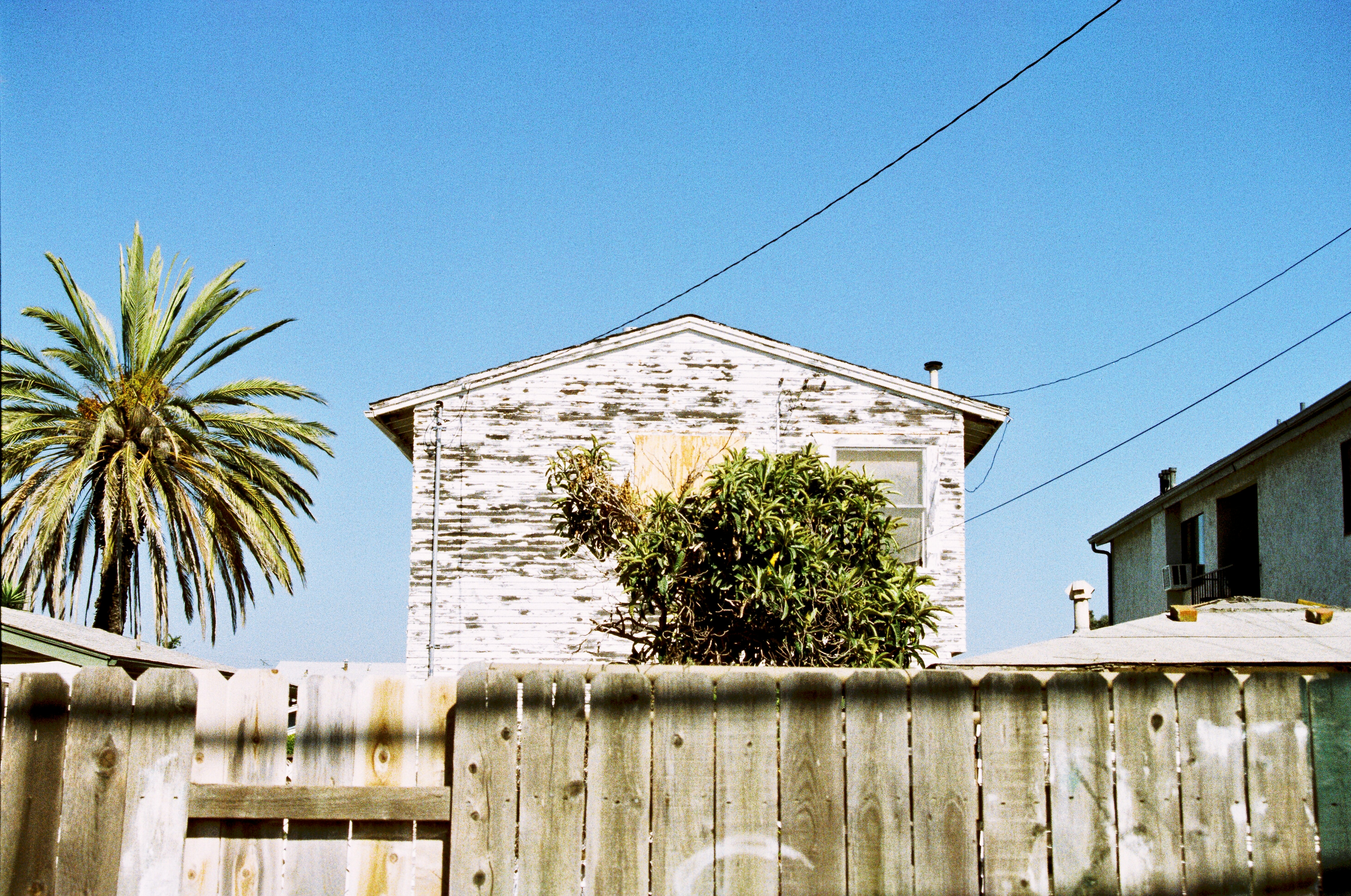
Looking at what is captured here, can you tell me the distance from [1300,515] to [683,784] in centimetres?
1714

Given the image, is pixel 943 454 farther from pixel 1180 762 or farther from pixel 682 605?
pixel 1180 762

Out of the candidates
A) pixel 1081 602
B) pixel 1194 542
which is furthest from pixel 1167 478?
pixel 1081 602

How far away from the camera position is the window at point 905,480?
14.3m

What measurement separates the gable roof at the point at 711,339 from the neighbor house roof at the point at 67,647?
381cm

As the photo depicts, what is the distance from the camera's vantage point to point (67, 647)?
35.6 feet

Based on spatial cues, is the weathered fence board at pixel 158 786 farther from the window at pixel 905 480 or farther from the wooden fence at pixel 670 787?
the window at pixel 905 480

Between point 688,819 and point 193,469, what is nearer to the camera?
point 688,819

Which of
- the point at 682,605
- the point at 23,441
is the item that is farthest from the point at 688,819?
the point at 23,441

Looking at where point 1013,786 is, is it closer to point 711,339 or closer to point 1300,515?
point 711,339

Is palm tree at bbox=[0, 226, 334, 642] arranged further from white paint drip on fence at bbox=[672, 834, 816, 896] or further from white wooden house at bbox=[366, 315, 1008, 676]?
white paint drip on fence at bbox=[672, 834, 816, 896]

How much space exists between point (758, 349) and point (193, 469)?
9733mm

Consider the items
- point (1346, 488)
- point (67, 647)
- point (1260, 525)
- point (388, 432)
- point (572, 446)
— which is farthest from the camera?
point (1260, 525)

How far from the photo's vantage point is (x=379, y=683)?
4.31 m

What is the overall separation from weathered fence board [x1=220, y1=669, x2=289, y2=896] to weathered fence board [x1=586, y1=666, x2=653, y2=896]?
3.54ft
